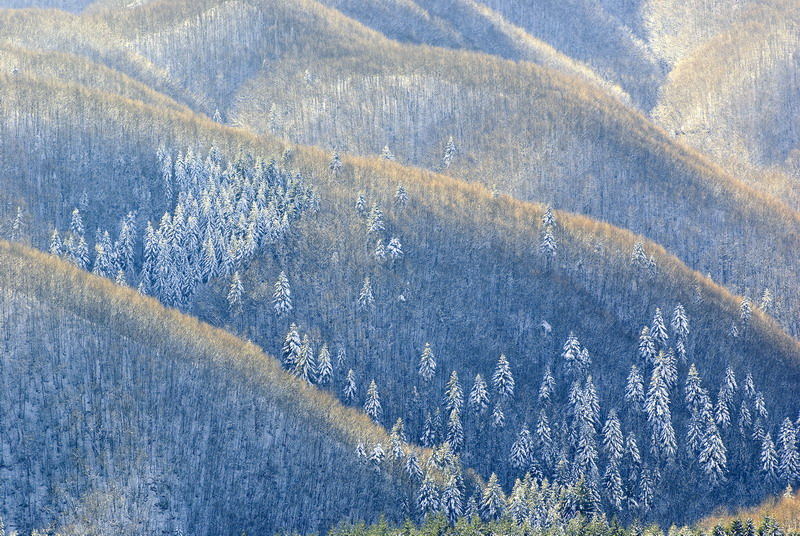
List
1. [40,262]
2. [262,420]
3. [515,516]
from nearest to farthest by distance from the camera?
[515,516] → [262,420] → [40,262]

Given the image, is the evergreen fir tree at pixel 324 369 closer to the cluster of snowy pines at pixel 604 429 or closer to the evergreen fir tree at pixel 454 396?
the cluster of snowy pines at pixel 604 429

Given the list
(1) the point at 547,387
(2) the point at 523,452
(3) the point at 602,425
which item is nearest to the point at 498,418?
(2) the point at 523,452

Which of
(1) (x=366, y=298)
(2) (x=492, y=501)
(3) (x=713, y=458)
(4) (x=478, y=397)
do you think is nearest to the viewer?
(2) (x=492, y=501)

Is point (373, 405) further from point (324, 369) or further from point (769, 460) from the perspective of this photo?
point (769, 460)

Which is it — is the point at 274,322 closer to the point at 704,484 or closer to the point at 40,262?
the point at 40,262

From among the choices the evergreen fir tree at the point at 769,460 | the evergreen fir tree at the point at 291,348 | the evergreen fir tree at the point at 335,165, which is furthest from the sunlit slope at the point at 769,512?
the evergreen fir tree at the point at 335,165

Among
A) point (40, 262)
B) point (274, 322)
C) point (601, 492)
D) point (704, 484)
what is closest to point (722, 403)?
point (704, 484)

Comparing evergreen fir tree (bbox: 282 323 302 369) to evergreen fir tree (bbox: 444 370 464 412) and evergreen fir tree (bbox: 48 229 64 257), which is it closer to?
evergreen fir tree (bbox: 444 370 464 412)
